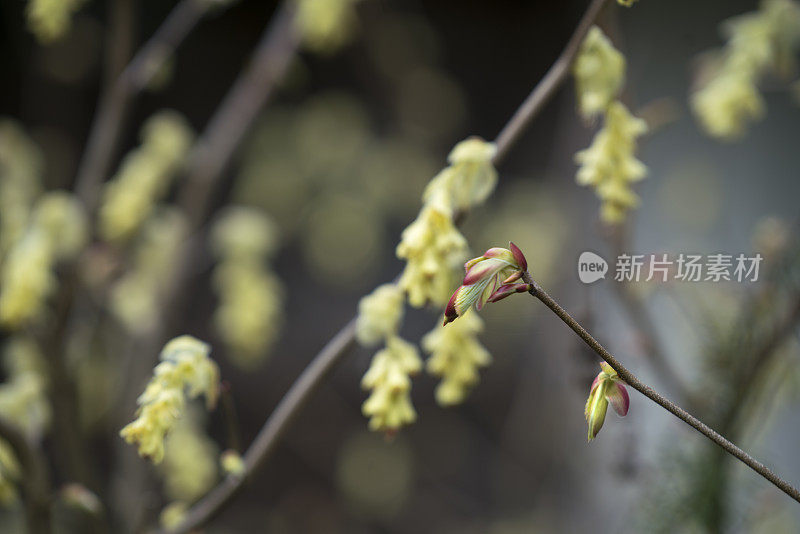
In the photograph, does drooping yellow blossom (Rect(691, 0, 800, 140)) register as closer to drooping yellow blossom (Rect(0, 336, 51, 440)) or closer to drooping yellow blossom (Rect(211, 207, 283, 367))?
drooping yellow blossom (Rect(211, 207, 283, 367))

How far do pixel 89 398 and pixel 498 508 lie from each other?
0.98 metres

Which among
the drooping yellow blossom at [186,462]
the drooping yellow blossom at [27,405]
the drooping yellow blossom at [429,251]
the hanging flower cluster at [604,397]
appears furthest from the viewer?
the drooping yellow blossom at [186,462]

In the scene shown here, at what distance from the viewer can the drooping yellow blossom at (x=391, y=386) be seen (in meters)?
0.56

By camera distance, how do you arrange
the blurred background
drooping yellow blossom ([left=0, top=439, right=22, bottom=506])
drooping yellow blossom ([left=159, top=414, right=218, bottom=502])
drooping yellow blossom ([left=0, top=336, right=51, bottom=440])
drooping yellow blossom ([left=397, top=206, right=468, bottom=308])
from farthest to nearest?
1. drooping yellow blossom ([left=159, top=414, right=218, bottom=502])
2. the blurred background
3. drooping yellow blossom ([left=0, top=336, right=51, bottom=440])
4. drooping yellow blossom ([left=0, top=439, right=22, bottom=506])
5. drooping yellow blossom ([left=397, top=206, right=468, bottom=308])

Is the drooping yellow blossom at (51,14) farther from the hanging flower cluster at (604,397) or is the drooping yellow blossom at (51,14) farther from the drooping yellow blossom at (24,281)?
the hanging flower cluster at (604,397)

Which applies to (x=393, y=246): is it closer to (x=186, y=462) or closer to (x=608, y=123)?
(x=186, y=462)

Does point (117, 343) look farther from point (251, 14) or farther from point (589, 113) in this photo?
point (589, 113)

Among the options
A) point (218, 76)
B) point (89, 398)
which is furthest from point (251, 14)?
point (89, 398)

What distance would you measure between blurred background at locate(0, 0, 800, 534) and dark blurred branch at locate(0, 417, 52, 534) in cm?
17

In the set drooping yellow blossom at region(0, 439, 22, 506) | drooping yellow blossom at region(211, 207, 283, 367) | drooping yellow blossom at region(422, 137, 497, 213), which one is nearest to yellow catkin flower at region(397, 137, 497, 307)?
drooping yellow blossom at region(422, 137, 497, 213)

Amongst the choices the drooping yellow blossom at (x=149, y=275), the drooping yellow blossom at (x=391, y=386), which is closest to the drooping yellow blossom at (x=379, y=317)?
the drooping yellow blossom at (x=391, y=386)

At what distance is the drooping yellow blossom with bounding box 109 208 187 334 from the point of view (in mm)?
1188

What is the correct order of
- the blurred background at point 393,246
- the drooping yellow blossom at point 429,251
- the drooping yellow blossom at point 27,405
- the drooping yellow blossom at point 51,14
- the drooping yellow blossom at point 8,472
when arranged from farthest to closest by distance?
1. the blurred background at point 393,246
2. the drooping yellow blossom at point 51,14
3. the drooping yellow blossom at point 27,405
4. the drooping yellow blossom at point 8,472
5. the drooping yellow blossom at point 429,251

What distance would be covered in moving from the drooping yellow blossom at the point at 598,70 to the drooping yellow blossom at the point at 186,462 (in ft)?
2.59
